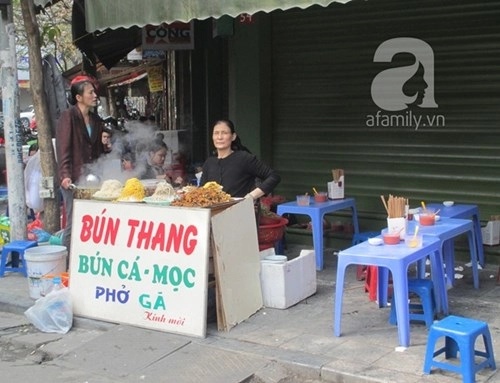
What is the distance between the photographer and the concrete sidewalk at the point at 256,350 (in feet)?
14.7

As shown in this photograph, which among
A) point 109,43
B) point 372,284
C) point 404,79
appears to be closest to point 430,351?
point 372,284

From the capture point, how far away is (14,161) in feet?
23.5

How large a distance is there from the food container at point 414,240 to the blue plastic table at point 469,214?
1.09 metres

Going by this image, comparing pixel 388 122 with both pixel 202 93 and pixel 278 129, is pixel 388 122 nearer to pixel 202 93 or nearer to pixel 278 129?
pixel 278 129

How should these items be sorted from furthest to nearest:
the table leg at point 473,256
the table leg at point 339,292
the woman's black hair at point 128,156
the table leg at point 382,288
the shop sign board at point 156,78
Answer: the shop sign board at point 156,78 < the woman's black hair at point 128,156 < the table leg at point 473,256 < the table leg at point 382,288 < the table leg at point 339,292

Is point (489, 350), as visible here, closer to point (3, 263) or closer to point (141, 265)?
point (141, 265)

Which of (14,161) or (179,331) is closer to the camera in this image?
(179,331)

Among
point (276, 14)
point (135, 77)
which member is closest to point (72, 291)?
point (276, 14)

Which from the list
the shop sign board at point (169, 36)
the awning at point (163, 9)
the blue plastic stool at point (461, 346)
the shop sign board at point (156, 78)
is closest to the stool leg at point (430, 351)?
the blue plastic stool at point (461, 346)

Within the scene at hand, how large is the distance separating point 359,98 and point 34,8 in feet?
12.3

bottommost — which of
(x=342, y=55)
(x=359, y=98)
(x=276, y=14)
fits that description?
(x=359, y=98)

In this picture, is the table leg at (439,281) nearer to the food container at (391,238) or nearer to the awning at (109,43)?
the food container at (391,238)

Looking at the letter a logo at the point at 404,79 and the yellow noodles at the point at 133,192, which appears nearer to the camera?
the yellow noodles at the point at 133,192

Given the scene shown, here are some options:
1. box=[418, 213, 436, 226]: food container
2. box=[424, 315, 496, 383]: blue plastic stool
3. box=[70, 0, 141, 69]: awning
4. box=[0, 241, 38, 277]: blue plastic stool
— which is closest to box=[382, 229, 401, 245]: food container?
box=[418, 213, 436, 226]: food container
